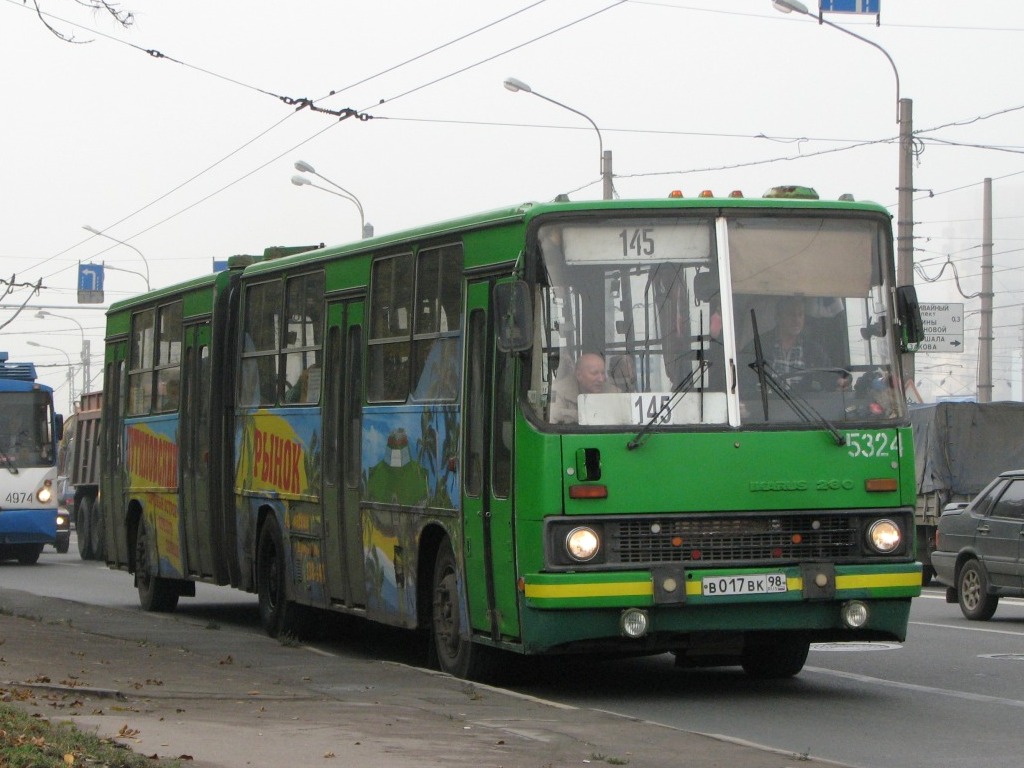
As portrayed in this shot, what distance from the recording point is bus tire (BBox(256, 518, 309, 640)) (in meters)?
16.4

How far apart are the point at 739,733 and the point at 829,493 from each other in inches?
69.7

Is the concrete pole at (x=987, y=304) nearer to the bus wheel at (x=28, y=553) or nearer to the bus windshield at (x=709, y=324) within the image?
the bus wheel at (x=28, y=553)

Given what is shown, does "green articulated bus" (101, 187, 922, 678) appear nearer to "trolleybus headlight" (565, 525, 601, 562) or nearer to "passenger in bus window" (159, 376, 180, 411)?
"trolleybus headlight" (565, 525, 601, 562)

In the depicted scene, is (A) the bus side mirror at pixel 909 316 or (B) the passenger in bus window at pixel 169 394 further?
(B) the passenger in bus window at pixel 169 394

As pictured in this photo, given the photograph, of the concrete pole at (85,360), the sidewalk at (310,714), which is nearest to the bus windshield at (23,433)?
the sidewalk at (310,714)

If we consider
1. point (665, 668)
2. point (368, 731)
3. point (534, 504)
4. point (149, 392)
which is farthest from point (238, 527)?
point (368, 731)

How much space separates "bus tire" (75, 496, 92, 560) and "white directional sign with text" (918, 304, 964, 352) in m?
15.3

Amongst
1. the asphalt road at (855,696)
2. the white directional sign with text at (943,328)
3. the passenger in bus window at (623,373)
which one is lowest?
the asphalt road at (855,696)

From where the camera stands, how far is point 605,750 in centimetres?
920

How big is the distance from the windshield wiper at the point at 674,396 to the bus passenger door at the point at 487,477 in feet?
2.55

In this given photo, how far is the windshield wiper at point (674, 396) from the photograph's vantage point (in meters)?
11.2

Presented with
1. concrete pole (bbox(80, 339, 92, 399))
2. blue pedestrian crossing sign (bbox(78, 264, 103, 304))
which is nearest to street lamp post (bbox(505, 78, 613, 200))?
blue pedestrian crossing sign (bbox(78, 264, 103, 304))

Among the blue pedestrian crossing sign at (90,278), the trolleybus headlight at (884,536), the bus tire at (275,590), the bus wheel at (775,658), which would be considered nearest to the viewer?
the trolleybus headlight at (884,536)

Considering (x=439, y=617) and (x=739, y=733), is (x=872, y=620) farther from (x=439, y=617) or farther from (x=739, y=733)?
(x=439, y=617)
